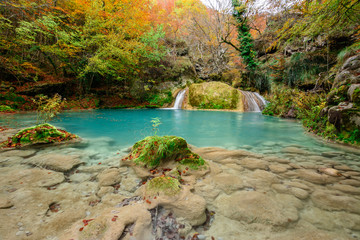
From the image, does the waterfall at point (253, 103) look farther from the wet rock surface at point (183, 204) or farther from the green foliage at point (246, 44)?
the wet rock surface at point (183, 204)

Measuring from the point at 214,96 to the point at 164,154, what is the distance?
551 inches

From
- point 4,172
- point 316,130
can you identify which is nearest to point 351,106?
point 316,130

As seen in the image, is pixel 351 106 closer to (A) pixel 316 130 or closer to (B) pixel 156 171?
(A) pixel 316 130

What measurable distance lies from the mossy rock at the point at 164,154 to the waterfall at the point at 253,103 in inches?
534

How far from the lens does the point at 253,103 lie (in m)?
15.0

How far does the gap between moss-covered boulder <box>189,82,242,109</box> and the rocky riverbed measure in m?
13.0

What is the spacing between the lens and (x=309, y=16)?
3.26m

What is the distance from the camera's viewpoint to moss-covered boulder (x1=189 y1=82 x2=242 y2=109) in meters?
15.3

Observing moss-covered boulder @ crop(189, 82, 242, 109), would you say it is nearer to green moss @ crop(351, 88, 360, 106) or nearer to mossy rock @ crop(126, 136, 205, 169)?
green moss @ crop(351, 88, 360, 106)

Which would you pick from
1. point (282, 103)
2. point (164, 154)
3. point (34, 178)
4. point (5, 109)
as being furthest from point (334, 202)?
point (5, 109)

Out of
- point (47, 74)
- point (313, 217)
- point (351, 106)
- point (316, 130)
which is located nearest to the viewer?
point (313, 217)

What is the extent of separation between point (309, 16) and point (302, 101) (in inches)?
196

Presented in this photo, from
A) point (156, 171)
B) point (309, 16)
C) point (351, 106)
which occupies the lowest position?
point (156, 171)

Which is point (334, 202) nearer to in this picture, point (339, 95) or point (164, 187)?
point (164, 187)
